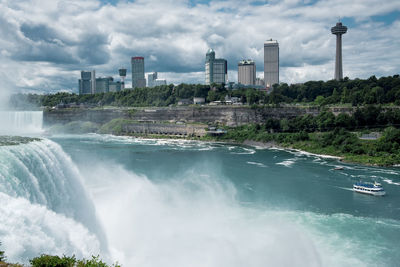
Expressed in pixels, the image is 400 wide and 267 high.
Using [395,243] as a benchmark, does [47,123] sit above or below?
above

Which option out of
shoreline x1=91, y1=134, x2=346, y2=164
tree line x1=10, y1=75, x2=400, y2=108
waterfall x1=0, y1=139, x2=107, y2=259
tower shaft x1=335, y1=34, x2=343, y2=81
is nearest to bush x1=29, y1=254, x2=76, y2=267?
waterfall x1=0, y1=139, x2=107, y2=259

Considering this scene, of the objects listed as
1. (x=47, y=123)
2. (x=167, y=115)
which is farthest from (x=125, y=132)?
(x=47, y=123)

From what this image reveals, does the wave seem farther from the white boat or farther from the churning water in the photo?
the white boat

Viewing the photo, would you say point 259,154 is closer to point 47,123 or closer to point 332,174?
point 332,174

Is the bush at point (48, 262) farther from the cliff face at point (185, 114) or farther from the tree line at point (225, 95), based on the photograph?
the tree line at point (225, 95)

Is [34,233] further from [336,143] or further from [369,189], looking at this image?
[336,143]

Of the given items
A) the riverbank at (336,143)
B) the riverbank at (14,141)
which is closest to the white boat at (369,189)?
the riverbank at (336,143)
